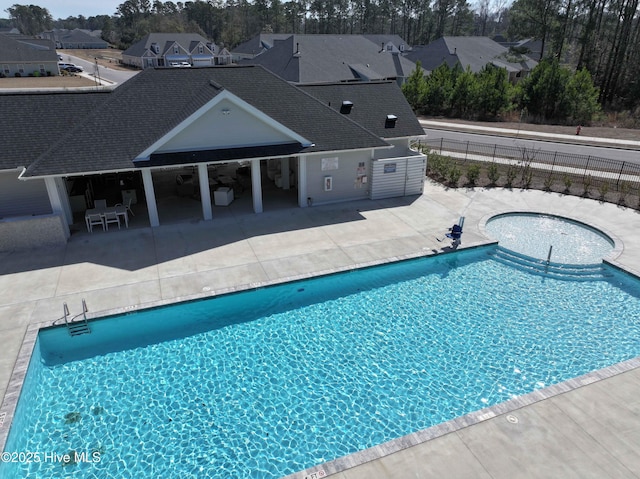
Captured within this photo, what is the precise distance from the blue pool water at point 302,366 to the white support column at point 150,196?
21.2 ft

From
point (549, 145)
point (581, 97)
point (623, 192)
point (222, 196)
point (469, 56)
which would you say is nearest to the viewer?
point (222, 196)

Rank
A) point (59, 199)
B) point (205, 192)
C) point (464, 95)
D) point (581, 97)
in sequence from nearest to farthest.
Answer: point (59, 199) → point (205, 192) → point (581, 97) → point (464, 95)

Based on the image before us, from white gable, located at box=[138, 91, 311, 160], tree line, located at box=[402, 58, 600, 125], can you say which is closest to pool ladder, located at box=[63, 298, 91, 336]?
white gable, located at box=[138, 91, 311, 160]

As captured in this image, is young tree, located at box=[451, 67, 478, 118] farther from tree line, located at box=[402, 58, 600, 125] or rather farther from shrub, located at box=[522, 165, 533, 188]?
shrub, located at box=[522, 165, 533, 188]

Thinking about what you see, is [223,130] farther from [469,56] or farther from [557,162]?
[469,56]

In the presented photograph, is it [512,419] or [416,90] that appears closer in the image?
[512,419]

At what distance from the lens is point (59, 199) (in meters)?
16.8

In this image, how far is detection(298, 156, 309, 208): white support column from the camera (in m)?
19.9

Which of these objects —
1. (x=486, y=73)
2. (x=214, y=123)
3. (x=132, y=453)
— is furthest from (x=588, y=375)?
(x=486, y=73)

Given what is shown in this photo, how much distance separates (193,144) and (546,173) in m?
21.3

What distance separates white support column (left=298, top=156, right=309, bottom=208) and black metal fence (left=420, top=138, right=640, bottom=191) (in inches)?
499

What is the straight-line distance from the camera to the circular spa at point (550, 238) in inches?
669

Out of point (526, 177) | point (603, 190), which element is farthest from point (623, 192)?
point (526, 177)

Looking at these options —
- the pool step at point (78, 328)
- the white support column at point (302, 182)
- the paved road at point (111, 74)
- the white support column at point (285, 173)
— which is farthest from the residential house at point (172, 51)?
the pool step at point (78, 328)
